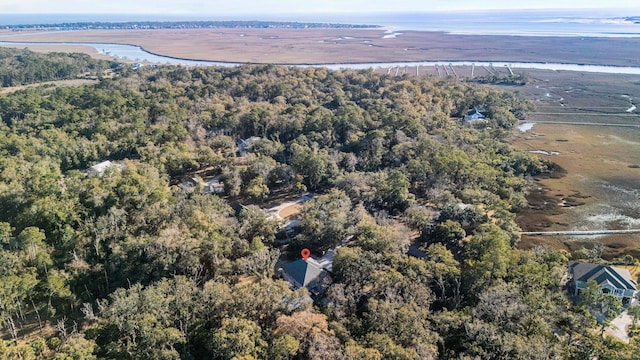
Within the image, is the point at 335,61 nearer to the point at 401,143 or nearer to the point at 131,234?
the point at 401,143

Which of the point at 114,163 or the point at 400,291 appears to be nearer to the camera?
the point at 400,291

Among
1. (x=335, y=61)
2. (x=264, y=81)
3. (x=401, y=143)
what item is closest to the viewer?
(x=401, y=143)

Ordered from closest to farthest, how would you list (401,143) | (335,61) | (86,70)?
(401,143), (86,70), (335,61)

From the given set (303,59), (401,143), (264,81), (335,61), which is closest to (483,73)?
(335,61)

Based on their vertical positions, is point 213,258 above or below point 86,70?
below

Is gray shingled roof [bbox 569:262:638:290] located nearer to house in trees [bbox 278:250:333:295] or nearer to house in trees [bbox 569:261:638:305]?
house in trees [bbox 569:261:638:305]

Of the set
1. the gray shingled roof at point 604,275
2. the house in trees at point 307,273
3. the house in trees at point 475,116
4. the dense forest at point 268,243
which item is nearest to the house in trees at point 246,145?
the dense forest at point 268,243

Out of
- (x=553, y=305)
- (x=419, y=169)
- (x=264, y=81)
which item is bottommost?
(x=553, y=305)

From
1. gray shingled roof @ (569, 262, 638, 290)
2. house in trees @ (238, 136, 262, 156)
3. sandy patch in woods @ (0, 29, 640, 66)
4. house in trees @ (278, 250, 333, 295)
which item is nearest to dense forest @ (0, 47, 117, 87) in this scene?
sandy patch in woods @ (0, 29, 640, 66)
